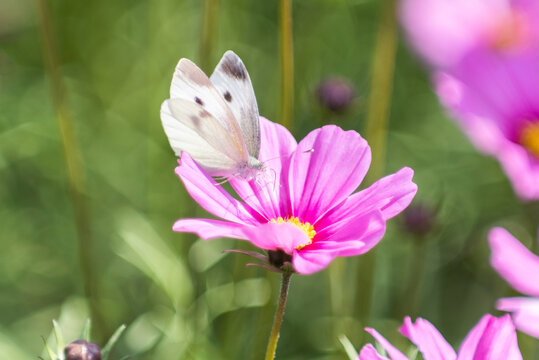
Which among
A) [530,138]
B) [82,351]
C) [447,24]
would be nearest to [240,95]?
[82,351]

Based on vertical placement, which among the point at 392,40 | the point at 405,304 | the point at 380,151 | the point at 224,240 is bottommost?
the point at 405,304

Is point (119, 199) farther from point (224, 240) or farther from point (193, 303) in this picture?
point (193, 303)

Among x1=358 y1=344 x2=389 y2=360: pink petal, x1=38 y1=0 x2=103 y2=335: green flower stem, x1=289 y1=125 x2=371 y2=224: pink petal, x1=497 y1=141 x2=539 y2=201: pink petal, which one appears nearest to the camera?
x1=358 y1=344 x2=389 y2=360: pink petal

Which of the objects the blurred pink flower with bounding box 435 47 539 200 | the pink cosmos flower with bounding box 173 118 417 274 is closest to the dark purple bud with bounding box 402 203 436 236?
the blurred pink flower with bounding box 435 47 539 200

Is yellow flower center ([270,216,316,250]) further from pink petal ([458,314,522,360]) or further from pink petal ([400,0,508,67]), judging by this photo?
pink petal ([400,0,508,67])

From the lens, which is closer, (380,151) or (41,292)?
(380,151)

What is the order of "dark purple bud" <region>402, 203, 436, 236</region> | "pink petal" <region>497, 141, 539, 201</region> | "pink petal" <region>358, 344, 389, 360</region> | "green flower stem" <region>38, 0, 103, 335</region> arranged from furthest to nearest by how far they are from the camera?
"dark purple bud" <region>402, 203, 436, 236</region> < "green flower stem" <region>38, 0, 103, 335</region> < "pink petal" <region>497, 141, 539, 201</region> < "pink petal" <region>358, 344, 389, 360</region>

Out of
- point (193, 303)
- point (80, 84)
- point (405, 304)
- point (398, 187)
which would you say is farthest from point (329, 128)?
point (80, 84)

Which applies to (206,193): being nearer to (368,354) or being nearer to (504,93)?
(368,354)
